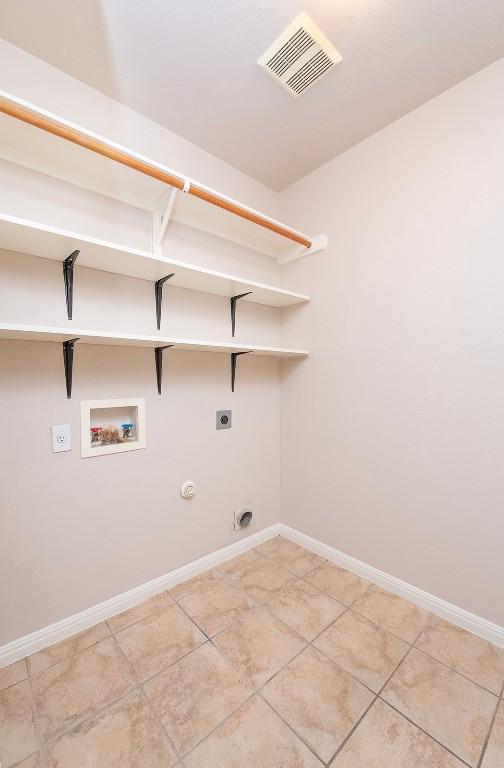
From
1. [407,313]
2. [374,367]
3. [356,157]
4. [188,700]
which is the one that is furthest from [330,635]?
[356,157]

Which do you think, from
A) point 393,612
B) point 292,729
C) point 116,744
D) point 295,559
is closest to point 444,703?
point 393,612

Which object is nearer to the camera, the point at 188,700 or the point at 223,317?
the point at 188,700

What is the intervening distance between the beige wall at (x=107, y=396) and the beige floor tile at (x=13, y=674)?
0.37ft

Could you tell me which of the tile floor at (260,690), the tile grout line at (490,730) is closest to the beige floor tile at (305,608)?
the tile floor at (260,690)

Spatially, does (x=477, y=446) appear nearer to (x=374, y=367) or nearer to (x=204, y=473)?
Answer: (x=374, y=367)

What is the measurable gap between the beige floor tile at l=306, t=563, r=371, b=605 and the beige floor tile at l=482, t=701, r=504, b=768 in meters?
0.68

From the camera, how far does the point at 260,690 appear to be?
1246mm

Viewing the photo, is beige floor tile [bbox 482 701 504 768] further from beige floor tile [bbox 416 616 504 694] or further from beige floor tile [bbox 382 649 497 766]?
beige floor tile [bbox 416 616 504 694]

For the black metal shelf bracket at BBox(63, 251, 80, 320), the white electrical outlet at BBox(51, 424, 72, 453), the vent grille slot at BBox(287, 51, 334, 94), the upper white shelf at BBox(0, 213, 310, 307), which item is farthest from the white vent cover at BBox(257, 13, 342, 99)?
the white electrical outlet at BBox(51, 424, 72, 453)

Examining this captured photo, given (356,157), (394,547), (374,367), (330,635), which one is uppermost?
(356,157)

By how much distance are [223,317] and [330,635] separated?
1.74 meters

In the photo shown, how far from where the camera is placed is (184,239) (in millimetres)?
1870

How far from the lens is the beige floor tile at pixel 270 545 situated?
87.0 inches

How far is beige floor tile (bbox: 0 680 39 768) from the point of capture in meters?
1.04
